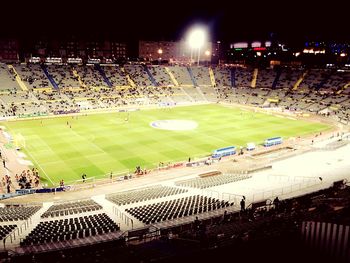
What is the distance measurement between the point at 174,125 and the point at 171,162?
22.0 metres

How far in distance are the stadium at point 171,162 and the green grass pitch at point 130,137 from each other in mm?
277

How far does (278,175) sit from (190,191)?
9.72m

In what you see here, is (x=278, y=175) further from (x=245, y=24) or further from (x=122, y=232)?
(x=245, y=24)

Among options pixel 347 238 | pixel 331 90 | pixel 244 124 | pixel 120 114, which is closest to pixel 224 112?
pixel 244 124

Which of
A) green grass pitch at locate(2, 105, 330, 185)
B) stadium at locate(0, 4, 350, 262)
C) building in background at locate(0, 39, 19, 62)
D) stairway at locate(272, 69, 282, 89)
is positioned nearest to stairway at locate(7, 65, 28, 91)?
stadium at locate(0, 4, 350, 262)

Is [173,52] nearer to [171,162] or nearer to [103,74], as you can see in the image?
[103,74]

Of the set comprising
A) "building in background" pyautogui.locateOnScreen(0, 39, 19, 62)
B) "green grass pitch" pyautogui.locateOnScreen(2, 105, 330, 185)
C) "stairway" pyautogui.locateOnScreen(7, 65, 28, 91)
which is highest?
"building in background" pyautogui.locateOnScreen(0, 39, 19, 62)

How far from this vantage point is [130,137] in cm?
5522

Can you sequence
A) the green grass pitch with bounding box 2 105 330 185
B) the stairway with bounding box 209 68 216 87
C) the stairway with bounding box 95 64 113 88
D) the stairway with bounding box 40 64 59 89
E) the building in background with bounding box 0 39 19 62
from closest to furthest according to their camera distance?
the green grass pitch with bounding box 2 105 330 185 → the stairway with bounding box 40 64 59 89 → the stairway with bounding box 95 64 113 88 → the building in background with bounding box 0 39 19 62 → the stairway with bounding box 209 68 216 87

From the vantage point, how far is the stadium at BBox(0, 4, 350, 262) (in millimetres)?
13250

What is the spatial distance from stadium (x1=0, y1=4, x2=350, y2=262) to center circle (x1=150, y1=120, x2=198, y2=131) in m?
0.39

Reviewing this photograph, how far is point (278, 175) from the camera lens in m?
33.5

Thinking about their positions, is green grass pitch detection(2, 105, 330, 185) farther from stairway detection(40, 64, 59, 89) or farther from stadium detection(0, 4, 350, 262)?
stairway detection(40, 64, 59, 89)

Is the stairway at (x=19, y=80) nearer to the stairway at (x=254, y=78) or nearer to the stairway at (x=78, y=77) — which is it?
the stairway at (x=78, y=77)
